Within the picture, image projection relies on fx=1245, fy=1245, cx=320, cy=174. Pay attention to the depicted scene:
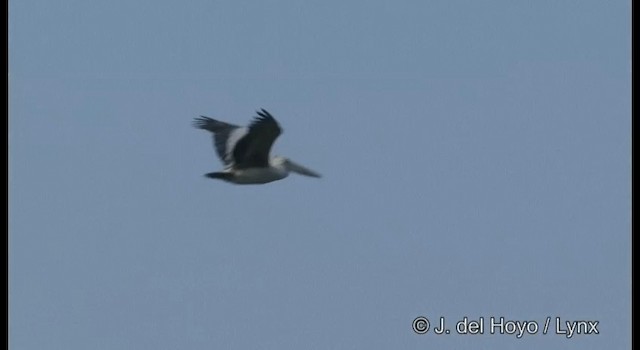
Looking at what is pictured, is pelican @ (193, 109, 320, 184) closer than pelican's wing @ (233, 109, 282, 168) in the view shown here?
No

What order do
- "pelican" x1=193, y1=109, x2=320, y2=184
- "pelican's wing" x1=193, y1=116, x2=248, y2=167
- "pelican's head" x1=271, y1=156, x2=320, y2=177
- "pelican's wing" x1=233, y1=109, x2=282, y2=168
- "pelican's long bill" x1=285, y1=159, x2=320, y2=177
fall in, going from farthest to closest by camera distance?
1. "pelican's long bill" x1=285, y1=159, x2=320, y2=177
2. "pelican's head" x1=271, y1=156, x2=320, y2=177
3. "pelican's wing" x1=193, y1=116, x2=248, y2=167
4. "pelican" x1=193, y1=109, x2=320, y2=184
5. "pelican's wing" x1=233, y1=109, x2=282, y2=168

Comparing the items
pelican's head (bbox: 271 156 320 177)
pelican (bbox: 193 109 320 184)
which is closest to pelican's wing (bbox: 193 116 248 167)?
pelican (bbox: 193 109 320 184)

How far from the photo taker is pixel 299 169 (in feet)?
48.8

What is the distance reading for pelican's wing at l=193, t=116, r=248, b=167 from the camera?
13242 millimetres

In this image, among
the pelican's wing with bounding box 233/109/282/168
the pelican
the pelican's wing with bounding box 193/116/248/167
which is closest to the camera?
the pelican's wing with bounding box 233/109/282/168

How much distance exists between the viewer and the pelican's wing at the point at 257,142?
12367mm

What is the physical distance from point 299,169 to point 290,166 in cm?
30

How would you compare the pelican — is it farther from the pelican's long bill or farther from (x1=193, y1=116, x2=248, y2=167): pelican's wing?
the pelican's long bill

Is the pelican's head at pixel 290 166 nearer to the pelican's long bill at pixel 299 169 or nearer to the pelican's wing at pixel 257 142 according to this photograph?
the pelican's long bill at pixel 299 169
